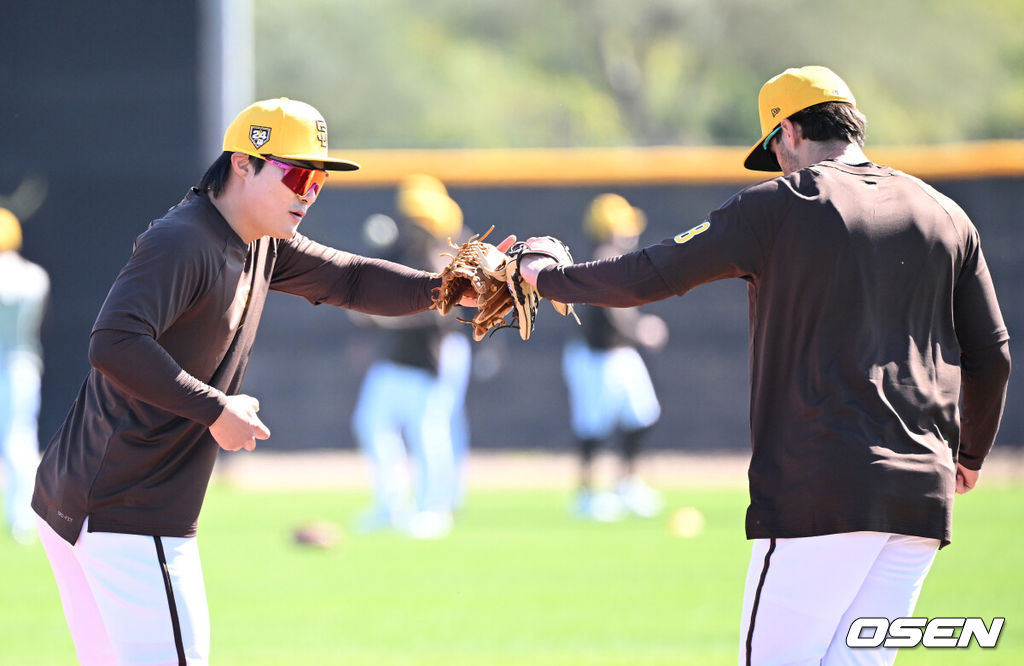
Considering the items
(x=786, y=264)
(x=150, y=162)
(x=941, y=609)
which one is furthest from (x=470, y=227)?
(x=786, y=264)

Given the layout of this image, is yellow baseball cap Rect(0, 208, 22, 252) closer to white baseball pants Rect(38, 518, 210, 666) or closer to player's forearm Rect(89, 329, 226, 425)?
white baseball pants Rect(38, 518, 210, 666)

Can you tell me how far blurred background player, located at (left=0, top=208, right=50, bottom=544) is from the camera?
36.1ft

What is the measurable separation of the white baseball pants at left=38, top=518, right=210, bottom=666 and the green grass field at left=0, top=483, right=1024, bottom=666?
2591 millimetres

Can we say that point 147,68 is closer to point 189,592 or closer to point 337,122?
point 189,592

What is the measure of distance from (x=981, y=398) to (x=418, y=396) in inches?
296

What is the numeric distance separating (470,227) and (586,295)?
12124mm

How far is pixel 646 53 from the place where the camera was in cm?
3959

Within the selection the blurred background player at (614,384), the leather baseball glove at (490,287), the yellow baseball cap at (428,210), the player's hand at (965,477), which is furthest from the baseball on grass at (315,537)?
the player's hand at (965,477)

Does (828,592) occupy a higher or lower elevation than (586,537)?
higher

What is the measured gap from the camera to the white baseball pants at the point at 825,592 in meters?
3.77

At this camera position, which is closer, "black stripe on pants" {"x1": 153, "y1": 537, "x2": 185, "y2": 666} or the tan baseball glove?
"black stripe on pants" {"x1": 153, "y1": 537, "x2": 185, "y2": 666}

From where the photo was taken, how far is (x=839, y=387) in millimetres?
3793

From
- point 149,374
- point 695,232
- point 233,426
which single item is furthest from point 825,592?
point 149,374

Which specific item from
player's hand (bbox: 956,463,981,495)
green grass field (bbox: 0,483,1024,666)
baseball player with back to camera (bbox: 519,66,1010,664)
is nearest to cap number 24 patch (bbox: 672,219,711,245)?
baseball player with back to camera (bbox: 519,66,1010,664)
